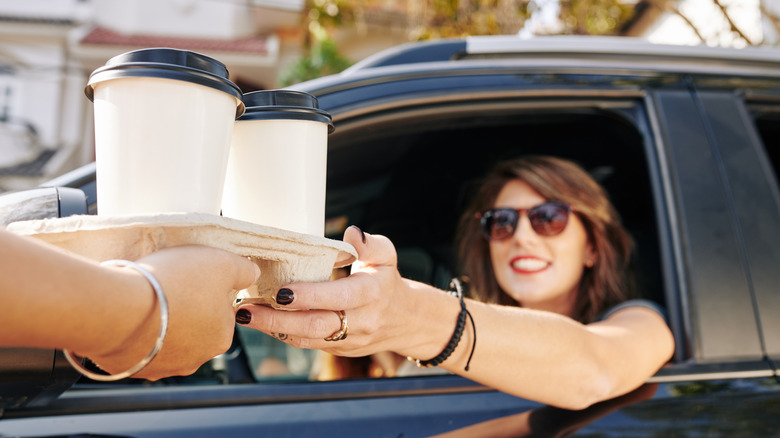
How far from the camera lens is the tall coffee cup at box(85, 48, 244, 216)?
0.67 m

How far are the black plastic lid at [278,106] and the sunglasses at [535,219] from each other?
110 centimetres

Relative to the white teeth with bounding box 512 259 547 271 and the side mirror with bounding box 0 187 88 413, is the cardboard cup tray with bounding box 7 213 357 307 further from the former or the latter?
the white teeth with bounding box 512 259 547 271

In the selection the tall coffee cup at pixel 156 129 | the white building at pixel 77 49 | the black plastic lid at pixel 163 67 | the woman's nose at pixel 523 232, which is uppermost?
the white building at pixel 77 49

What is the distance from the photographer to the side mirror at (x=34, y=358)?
33.9 inches

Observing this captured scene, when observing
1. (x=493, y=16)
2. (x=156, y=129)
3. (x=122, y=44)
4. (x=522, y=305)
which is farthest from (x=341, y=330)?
(x=122, y=44)

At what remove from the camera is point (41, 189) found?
95 centimetres

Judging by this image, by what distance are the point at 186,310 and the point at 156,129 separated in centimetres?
21

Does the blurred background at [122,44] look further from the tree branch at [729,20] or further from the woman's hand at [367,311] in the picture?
the woman's hand at [367,311]

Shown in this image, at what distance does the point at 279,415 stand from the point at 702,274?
3.20 feet

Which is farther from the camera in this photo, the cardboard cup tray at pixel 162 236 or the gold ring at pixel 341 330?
the gold ring at pixel 341 330

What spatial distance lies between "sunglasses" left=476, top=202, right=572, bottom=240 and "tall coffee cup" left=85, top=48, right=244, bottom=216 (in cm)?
124

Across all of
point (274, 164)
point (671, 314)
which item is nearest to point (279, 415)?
point (274, 164)

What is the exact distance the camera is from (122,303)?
0.59 m

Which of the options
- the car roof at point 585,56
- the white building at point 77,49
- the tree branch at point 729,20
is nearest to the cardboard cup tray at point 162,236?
the car roof at point 585,56
